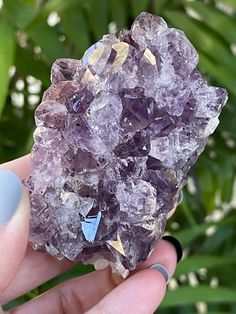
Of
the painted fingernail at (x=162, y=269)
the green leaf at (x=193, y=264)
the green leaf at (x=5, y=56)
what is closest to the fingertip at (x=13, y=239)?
the painted fingernail at (x=162, y=269)

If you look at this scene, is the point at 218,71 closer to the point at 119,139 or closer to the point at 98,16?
the point at 98,16

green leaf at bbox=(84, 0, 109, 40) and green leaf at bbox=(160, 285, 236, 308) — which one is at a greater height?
green leaf at bbox=(84, 0, 109, 40)

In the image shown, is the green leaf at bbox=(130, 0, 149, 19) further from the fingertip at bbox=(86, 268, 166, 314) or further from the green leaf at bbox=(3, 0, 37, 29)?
the fingertip at bbox=(86, 268, 166, 314)

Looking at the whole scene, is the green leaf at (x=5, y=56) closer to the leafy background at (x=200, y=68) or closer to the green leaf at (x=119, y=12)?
the leafy background at (x=200, y=68)

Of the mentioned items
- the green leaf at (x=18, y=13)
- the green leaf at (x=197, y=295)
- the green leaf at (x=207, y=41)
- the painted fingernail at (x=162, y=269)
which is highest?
the green leaf at (x=18, y=13)

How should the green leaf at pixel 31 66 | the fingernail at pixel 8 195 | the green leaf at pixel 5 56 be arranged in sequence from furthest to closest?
1. the green leaf at pixel 31 66
2. the green leaf at pixel 5 56
3. the fingernail at pixel 8 195

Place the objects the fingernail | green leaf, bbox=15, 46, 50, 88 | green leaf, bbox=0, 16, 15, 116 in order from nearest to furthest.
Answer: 1. the fingernail
2. green leaf, bbox=0, 16, 15, 116
3. green leaf, bbox=15, 46, 50, 88

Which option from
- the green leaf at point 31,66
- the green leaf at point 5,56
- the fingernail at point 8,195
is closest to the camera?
the fingernail at point 8,195

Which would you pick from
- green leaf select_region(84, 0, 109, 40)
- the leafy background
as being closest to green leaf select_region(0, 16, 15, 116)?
the leafy background
